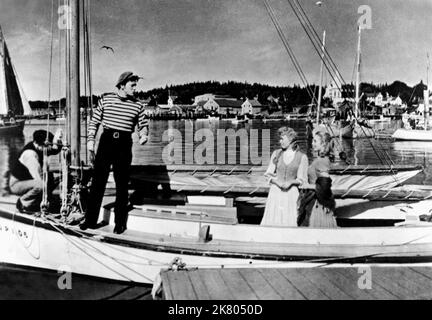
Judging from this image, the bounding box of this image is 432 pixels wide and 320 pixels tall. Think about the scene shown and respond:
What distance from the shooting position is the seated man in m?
5.55

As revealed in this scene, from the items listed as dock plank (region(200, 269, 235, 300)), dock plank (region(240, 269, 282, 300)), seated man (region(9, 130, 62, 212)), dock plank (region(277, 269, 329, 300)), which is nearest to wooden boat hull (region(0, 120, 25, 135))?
seated man (region(9, 130, 62, 212))

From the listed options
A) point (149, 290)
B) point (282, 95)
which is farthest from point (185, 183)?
point (282, 95)

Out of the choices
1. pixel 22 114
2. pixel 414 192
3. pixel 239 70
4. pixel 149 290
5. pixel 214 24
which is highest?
pixel 214 24

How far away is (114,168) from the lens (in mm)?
4836

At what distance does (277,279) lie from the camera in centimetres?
389

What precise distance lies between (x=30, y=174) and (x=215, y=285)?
3.11m

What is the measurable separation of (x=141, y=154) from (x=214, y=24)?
38.9ft

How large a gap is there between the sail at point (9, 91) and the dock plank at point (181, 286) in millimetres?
4122

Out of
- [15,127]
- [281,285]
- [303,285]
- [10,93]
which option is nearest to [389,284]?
[303,285]

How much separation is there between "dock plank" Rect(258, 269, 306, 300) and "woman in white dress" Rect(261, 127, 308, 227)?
1028 mm

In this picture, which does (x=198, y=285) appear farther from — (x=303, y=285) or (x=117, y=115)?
(x=117, y=115)

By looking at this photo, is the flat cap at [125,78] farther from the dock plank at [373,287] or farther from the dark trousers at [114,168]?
the dock plank at [373,287]
